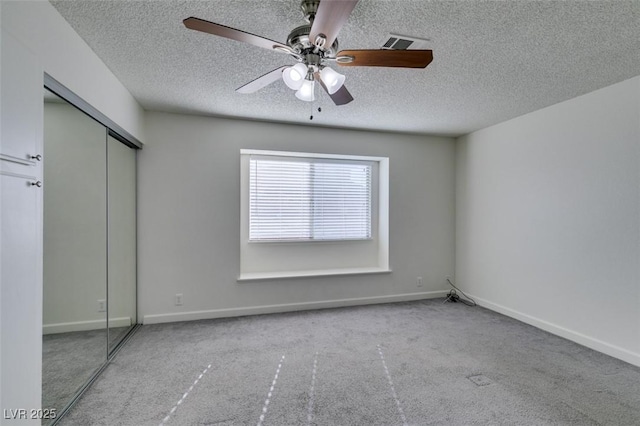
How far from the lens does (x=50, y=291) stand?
5.52 feet

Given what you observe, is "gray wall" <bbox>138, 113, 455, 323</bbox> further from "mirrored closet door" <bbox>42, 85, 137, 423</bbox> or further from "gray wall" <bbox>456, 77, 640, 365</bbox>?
"gray wall" <bbox>456, 77, 640, 365</bbox>

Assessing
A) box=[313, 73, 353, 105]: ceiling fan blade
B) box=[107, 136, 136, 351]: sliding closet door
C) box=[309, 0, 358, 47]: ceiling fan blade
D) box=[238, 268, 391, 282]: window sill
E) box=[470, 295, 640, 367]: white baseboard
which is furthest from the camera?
box=[238, 268, 391, 282]: window sill

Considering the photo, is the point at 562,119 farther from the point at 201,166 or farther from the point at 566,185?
the point at 201,166

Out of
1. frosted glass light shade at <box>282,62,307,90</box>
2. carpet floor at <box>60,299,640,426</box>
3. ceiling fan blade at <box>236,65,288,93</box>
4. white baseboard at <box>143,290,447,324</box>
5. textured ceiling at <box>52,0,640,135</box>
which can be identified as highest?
textured ceiling at <box>52,0,640,135</box>

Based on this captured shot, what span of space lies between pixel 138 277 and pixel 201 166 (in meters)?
1.49

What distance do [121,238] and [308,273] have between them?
2.21 m

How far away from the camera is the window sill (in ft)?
12.3

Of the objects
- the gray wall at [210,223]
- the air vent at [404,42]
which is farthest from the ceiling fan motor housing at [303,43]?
the gray wall at [210,223]

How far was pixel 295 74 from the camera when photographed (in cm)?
169

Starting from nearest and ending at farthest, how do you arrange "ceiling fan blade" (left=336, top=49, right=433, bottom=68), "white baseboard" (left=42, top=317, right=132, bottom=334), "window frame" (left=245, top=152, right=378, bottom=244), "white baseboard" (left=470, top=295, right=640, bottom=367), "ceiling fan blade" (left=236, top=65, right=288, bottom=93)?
"ceiling fan blade" (left=336, top=49, right=433, bottom=68), "white baseboard" (left=42, top=317, right=132, bottom=334), "ceiling fan blade" (left=236, top=65, right=288, bottom=93), "white baseboard" (left=470, top=295, right=640, bottom=367), "window frame" (left=245, top=152, right=378, bottom=244)

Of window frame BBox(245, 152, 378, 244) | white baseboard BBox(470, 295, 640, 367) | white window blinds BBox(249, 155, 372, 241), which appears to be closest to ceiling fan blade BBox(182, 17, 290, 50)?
window frame BBox(245, 152, 378, 244)

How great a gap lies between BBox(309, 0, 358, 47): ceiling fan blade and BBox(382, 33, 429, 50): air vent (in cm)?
70

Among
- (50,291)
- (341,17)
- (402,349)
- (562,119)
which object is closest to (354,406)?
(402,349)

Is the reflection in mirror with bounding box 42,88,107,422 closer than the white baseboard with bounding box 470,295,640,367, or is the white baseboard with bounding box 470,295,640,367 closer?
the reflection in mirror with bounding box 42,88,107,422
